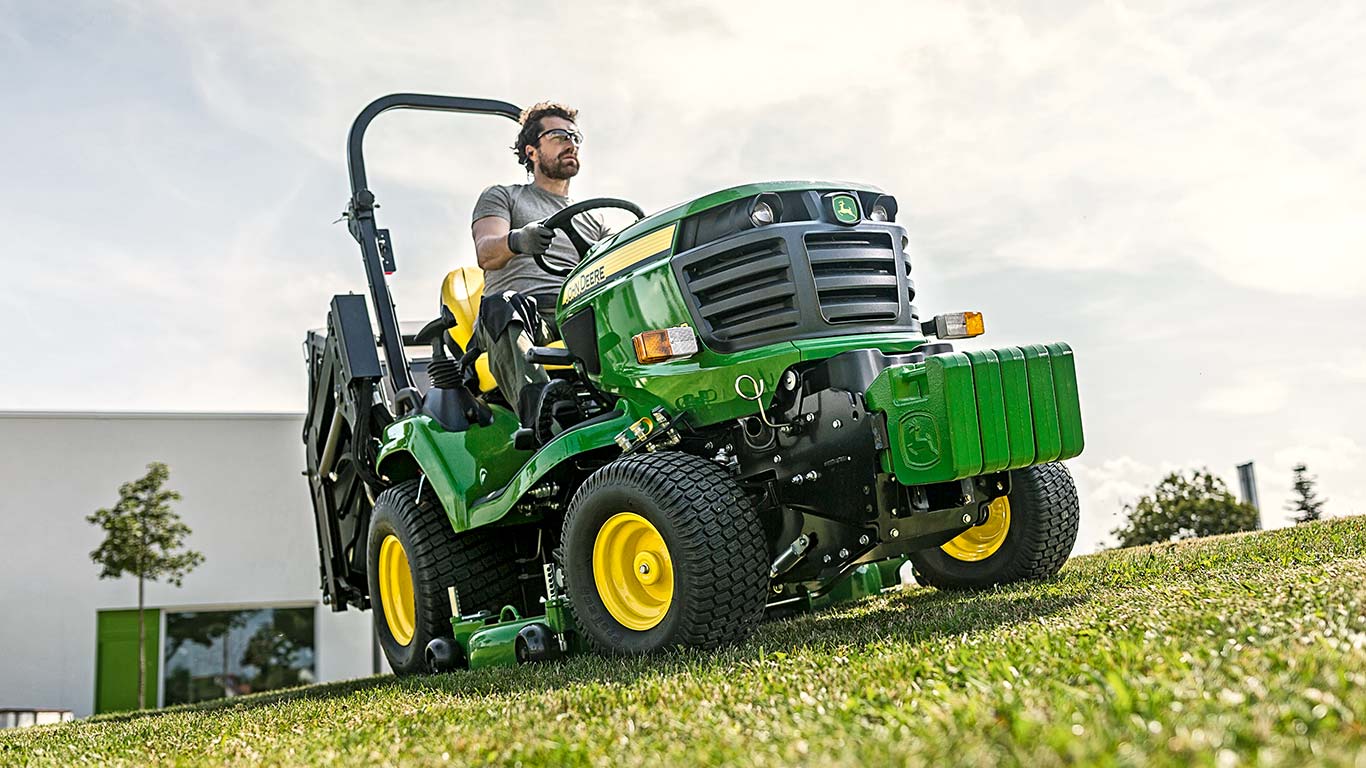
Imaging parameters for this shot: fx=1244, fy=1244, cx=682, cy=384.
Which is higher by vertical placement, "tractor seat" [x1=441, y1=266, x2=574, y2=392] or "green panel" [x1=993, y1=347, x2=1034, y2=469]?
"tractor seat" [x1=441, y1=266, x2=574, y2=392]

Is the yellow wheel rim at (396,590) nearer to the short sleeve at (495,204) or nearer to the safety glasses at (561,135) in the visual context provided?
the short sleeve at (495,204)

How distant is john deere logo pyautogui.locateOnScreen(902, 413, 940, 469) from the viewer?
152 inches

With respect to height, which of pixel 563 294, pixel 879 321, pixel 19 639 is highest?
pixel 563 294

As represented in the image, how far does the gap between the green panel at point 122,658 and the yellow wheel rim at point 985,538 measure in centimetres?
1895

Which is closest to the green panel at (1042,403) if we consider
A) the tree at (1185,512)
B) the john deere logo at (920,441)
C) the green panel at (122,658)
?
the john deere logo at (920,441)

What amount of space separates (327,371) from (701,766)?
5.36 m

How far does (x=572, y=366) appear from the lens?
5148mm

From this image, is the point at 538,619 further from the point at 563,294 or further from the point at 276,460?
the point at 276,460

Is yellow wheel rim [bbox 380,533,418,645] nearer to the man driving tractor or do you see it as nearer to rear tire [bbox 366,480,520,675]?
rear tire [bbox 366,480,520,675]

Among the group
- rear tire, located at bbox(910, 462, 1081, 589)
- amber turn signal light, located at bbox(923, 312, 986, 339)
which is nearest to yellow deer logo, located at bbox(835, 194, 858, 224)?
amber turn signal light, located at bbox(923, 312, 986, 339)

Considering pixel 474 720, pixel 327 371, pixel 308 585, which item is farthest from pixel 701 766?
pixel 308 585

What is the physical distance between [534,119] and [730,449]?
8.59 feet

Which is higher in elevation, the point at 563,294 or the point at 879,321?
the point at 563,294

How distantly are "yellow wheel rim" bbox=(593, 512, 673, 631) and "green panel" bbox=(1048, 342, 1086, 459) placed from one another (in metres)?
1.39
